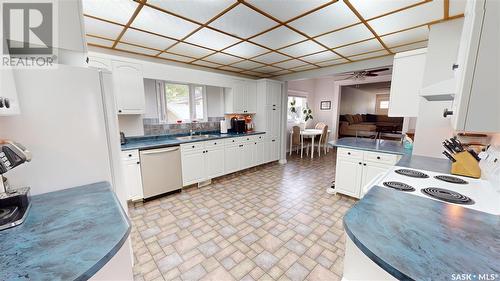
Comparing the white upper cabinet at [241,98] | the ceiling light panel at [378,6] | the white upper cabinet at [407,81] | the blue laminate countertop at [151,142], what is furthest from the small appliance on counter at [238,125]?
the ceiling light panel at [378,6]

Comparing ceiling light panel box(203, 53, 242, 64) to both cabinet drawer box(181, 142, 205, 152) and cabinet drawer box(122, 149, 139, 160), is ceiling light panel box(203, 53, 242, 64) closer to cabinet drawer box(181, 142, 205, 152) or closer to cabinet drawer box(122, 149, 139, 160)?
cabinet drawer box(181, 142, 205, 152)

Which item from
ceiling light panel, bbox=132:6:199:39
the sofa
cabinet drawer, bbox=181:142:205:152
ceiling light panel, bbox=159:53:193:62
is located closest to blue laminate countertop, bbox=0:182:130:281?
ceiling light panel, bbox=132:6:199:39

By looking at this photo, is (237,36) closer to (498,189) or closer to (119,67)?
(119,67)

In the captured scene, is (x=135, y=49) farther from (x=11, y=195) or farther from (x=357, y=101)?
(x=357, y=101)

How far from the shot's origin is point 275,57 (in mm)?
3170

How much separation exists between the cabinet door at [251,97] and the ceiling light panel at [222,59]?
102 centimetres

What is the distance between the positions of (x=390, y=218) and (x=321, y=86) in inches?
270

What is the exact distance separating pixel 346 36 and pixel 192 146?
2772mm

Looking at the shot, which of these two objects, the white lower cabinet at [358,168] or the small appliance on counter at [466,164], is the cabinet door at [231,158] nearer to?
the white lower cabinet at [358,168]

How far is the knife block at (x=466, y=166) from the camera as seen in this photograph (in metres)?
1.45

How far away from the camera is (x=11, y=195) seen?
0.85 meters

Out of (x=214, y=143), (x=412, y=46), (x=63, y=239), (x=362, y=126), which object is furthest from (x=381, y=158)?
(x=362, y=126)

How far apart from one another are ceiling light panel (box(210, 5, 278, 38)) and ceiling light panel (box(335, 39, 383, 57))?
1.39m

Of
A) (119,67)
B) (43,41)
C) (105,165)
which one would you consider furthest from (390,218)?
(119,67)
